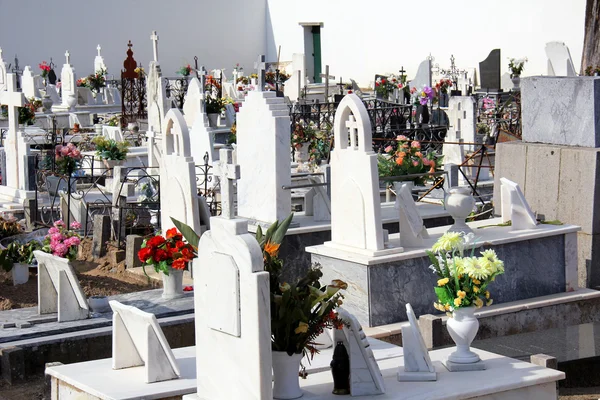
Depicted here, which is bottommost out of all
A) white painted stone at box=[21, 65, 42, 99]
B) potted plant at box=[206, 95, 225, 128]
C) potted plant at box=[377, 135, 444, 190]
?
potted plant at box=[377, 135, 444, 190]

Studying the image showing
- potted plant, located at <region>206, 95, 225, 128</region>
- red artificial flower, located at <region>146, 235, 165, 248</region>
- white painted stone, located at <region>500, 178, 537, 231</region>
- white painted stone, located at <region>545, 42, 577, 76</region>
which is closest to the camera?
red artificial flower, located at <region>146, 235, 165, 248</region>

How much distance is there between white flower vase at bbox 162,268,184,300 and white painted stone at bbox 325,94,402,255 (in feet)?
4.18

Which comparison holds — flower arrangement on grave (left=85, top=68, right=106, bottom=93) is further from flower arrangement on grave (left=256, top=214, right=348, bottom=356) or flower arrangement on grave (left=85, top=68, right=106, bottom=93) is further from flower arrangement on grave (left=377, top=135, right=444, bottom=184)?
flower arrangement on grave (left=256, top=214, right=348, bottom=356)

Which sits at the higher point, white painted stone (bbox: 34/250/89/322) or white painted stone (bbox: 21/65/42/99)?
white painted stone (bbox: 21/65/42/99)

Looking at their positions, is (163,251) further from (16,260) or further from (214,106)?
(214,106)

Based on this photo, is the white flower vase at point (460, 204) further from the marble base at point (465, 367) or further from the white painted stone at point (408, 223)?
the marble base at point (465, 367)

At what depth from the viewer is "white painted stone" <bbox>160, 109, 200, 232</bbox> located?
9539 mm

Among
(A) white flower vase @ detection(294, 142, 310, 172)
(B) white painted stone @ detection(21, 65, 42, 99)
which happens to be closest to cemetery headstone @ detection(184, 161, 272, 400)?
(A) white flower vase @ detection(294, 142, 310, 172)

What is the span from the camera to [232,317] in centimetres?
515

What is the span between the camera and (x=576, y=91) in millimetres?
9203

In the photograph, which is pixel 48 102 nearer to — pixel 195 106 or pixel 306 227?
pixel 195 106

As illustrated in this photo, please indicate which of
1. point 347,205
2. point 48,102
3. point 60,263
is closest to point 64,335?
point 60,263

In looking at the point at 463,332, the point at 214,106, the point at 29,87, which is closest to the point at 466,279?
the point at 463,332

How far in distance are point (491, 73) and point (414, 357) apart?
22.2 meters
